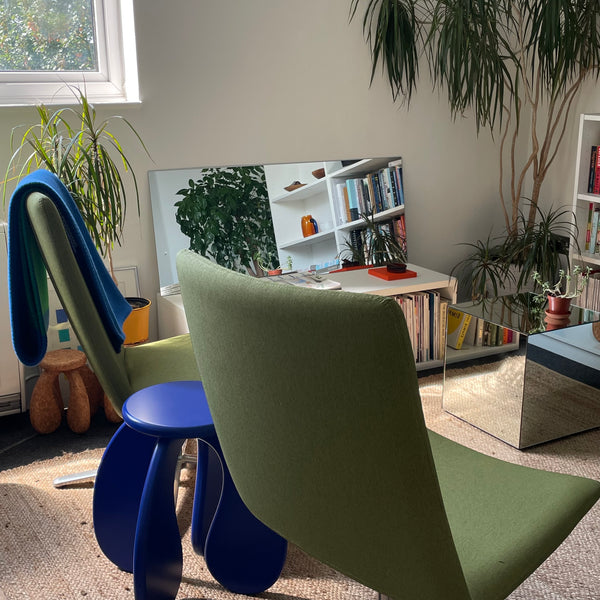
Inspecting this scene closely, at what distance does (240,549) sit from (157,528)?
0.79 feet

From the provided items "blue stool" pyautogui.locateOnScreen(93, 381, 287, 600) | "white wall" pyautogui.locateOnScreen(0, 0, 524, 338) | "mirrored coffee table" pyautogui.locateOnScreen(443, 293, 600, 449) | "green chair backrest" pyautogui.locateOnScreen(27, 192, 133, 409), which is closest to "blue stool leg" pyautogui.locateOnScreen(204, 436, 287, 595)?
"blue stool" pyautogui.locateOnScreen(93, 381, 287, 600)

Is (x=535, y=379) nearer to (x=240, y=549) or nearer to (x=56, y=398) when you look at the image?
(x=240, y=549)

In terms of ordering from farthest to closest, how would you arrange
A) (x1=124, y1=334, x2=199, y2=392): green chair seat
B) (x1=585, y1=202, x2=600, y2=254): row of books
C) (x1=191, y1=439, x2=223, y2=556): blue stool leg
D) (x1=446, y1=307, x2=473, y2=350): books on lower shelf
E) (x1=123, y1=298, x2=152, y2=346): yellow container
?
(x1=585, y1=202, x2=600, y2=254): row of books < (x1=123, y1=298, x2=152, y2=346): yellow container < (x1=446, y1=307, x2=473, y2=350): books on lower shelf < (x1=124, y1=334, x2=199, y2=392): green chair seat < (x1=191, y1=439, x2=223, y2=556): blue stool leg

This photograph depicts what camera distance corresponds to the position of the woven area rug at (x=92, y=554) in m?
1.78

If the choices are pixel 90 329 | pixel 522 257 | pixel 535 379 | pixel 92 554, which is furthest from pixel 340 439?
pixel 522 257

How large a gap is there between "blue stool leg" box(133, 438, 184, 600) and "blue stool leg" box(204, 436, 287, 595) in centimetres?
12

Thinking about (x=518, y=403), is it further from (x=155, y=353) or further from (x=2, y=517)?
(x=2, y=517)

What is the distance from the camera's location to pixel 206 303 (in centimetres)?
113

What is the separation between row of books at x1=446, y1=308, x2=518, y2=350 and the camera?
251 cm

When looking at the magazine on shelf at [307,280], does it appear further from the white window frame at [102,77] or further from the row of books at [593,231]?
the row of books at [593,231]

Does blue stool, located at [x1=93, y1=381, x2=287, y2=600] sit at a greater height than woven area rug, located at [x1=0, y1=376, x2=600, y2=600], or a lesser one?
greater

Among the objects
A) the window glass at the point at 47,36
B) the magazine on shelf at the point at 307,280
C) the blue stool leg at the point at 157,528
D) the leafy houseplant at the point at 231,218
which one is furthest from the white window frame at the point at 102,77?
the blue stool leg at the point at 157,528

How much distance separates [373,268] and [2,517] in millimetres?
1921

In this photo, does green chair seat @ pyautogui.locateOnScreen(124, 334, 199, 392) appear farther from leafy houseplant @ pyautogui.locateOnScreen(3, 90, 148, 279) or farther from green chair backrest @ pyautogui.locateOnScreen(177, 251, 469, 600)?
green chair backrest @ pyautogui.locateOnScreen(177, 251, 469, 600)
